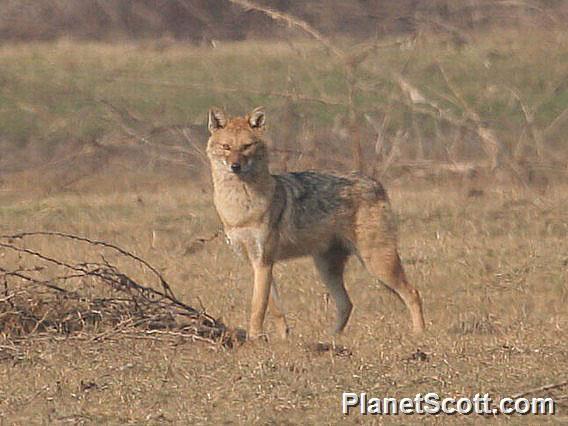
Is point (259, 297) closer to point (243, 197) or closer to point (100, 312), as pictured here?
point (243, 197)

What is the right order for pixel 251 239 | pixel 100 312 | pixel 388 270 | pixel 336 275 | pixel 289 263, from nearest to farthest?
1. pixel 100 312
2. pixel 251 239
3. pixel 388 270
4. pixel 336 275
5. pixel 289 263

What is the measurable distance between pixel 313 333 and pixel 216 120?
156 cm

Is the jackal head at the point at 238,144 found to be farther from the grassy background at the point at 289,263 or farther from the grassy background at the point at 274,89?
the grassy background at the point at 274,89

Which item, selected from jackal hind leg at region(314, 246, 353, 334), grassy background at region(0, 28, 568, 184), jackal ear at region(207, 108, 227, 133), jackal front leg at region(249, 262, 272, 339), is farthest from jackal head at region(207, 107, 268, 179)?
grassy background at region(0, 28, 568, 184)

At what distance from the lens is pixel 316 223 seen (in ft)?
31.7

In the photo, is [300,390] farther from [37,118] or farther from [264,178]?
[37,118]

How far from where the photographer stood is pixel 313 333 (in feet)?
30.1

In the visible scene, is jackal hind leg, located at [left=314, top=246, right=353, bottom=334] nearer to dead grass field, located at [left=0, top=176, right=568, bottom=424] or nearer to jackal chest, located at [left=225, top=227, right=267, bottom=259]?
dead grass field, located at [left=0, top=176, right=568, bottom=424]

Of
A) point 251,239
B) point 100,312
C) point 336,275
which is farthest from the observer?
point 336,275

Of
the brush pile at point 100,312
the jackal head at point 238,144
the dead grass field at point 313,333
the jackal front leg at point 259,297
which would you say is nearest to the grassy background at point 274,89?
the dead grass field at point 313,333

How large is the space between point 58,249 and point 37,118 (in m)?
8.95

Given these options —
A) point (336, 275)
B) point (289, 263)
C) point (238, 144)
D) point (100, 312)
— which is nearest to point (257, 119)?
point (238, 144)

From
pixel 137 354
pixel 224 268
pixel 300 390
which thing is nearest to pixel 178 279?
pixel 224 268

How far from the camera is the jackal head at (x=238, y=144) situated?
950cm
